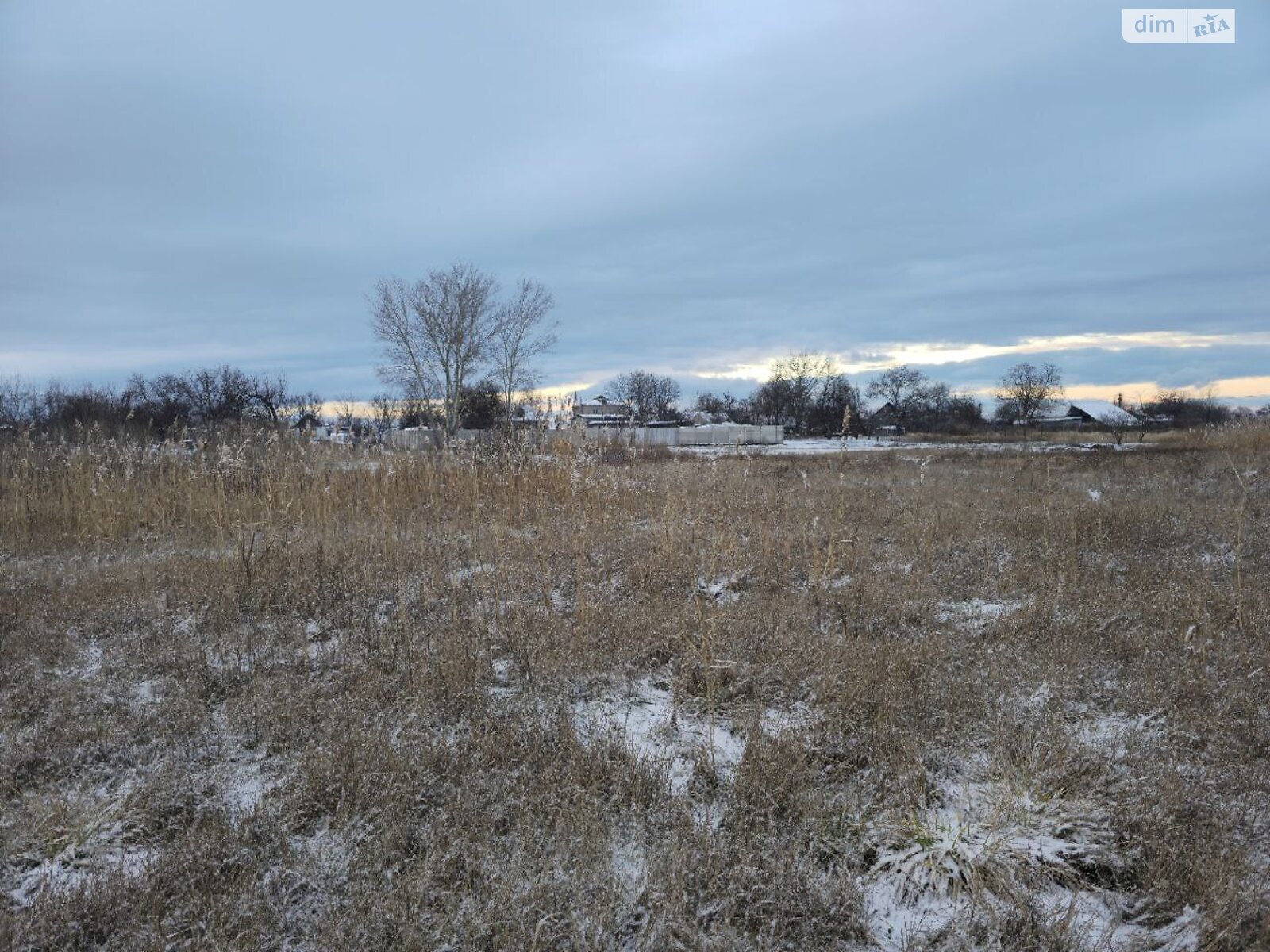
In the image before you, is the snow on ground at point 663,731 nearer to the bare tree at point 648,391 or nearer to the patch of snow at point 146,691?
the patch of snow at point 146,691

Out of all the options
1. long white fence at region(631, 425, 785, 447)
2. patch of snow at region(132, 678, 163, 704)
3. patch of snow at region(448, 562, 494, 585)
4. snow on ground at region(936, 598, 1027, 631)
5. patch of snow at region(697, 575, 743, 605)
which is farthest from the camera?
long white fence at region(631, 425, 785, 447)

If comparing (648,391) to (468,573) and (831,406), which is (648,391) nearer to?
(831,406)

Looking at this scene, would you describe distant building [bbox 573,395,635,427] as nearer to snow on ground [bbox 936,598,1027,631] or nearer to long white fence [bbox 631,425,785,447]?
long white fence [bbox 631,425,785,447]

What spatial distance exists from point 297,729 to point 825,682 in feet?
10.4

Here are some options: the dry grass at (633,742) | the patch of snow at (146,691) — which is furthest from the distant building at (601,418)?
the patch of snow at (146,691)

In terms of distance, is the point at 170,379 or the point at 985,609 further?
the point at 170,379

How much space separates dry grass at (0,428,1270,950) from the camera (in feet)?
8.19

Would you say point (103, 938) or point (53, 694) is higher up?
point (53, 694)

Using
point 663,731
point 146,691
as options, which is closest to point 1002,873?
point 663,731

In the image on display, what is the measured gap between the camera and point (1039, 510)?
9570 millimetres

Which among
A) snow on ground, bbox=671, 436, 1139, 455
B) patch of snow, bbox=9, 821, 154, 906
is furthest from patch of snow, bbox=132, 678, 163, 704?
snow on ground, bbox=671, 436, 1139, 455

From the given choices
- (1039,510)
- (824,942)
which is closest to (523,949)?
(824,942)

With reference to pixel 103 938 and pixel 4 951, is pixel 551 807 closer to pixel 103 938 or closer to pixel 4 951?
pixel 103 938

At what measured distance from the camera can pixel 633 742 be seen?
3.63m
